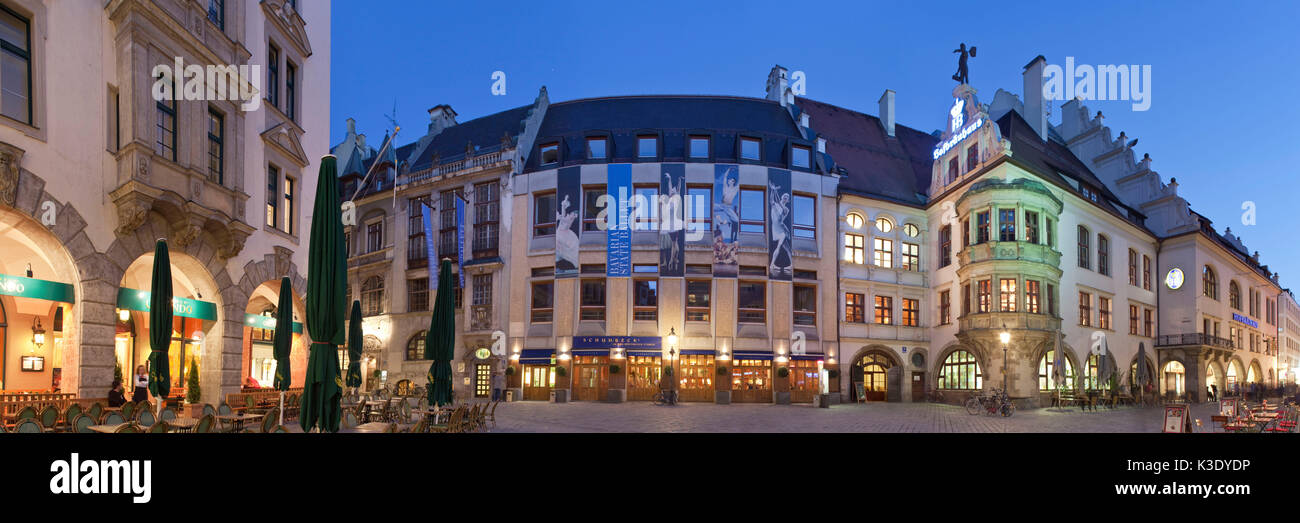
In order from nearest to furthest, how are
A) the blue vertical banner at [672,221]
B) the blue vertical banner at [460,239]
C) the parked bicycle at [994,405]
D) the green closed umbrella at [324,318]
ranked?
the green closed umbrella at [324,318]
the parked bicycle at [994,405]
the blue vertical banner at [672,221]
the blue vertical banner at [460,239]

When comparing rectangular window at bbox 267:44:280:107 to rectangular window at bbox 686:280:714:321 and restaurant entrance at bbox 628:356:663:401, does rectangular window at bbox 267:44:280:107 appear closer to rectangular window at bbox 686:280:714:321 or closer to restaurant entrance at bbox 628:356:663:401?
restaurant entrance at bbox 628:356:663:401

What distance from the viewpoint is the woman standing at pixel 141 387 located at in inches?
668

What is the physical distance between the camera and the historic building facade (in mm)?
14023

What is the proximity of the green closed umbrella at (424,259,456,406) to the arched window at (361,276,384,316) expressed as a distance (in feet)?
73.8

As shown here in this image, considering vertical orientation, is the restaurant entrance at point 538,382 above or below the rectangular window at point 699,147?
below

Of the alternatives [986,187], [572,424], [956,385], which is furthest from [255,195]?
[956,385]

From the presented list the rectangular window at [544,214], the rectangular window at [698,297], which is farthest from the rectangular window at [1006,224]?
the rectangular window at [544,214]

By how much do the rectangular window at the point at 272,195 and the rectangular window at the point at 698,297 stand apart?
61.2 ft

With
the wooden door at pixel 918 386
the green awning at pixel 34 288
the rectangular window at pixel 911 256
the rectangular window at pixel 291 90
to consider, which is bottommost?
the wooden door at pixel 918 386

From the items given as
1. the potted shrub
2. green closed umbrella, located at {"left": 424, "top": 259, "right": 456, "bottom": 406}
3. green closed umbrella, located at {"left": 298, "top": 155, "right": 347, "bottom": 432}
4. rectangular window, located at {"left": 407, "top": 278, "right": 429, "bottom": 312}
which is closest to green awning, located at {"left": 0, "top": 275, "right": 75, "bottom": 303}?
the potted shrub

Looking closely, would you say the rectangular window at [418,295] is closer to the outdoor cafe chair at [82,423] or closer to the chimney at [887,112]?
the outdoor cafe chair at [82,423]

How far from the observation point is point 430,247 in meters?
37.4
